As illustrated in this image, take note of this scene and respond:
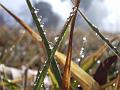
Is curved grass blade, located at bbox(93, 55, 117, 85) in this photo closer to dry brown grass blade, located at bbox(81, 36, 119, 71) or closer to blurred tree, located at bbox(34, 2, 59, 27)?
dry brown grass blade, located at bbox(81, 36, 119, 71)

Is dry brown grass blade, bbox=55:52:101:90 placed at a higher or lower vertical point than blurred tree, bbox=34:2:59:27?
lower

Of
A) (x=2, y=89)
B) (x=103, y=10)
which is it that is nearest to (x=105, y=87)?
(x=2, y=89)

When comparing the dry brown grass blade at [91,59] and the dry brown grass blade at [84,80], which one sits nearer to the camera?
the dry brown grass blade at [84,80]

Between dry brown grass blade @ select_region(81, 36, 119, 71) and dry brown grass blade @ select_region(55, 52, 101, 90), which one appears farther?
dry brown grass blade @ select_region(81, 36, 119, 71)

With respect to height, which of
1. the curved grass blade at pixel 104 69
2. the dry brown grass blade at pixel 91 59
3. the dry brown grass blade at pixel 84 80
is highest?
the dry brown grass blade at pixel 91 59

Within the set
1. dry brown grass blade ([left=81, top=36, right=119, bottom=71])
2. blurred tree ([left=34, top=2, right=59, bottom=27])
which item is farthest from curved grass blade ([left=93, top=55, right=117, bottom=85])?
blurred tree ([left=34, top=2, right=59, bottom=27])

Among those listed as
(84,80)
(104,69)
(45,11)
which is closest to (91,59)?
(104,69)

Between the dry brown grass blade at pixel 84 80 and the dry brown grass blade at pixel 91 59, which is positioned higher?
the dry brown grass blade at pixel 91 59

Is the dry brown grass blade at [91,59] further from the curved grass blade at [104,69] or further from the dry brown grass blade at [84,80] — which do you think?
the dry brown grass blade at [84,80]

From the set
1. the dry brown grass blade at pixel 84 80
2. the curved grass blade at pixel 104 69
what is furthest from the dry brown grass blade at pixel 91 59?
the dry brown grass blade at pixel 84 80

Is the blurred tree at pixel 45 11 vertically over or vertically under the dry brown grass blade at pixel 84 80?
over

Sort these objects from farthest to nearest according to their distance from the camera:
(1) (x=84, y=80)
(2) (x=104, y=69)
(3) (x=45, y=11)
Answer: (3) (x=45, y=11)
(2) (x=104, y=69)
(1) (x=84, y=80)

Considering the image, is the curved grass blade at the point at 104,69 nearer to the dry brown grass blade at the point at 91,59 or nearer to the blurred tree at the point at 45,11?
the dry brown grass blade at the point at 91,59

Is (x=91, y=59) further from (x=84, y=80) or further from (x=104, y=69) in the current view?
(x=84, y=80)
